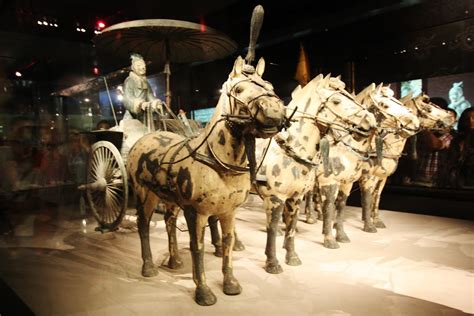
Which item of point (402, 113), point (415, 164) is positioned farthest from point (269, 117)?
Result: point (415, 164)

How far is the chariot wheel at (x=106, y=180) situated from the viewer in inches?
197

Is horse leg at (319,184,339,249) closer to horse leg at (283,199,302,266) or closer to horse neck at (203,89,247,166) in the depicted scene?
horse leg at (283,199,302,266)

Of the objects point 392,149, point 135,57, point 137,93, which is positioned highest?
point 135,57

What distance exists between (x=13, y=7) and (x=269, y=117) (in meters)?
2.97

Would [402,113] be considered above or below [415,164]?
above

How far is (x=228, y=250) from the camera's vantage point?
3.51 metres

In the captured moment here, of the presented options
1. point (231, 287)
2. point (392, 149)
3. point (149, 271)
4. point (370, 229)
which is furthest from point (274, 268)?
point (392, 149)

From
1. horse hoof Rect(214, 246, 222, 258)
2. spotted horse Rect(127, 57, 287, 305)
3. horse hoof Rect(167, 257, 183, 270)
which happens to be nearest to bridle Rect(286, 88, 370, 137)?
spotted horse Rect(127, 57, 287, 305)

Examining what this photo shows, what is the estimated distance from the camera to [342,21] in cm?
712

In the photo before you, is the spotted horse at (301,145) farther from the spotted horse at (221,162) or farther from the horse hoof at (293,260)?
the spotted horse at (221,162)

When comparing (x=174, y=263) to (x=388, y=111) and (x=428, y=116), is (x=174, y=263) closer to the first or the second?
(x=388, y=111)

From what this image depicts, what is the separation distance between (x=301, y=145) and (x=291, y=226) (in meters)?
1.06

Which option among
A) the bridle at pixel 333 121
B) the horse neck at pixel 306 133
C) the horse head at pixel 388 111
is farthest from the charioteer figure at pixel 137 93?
the horse head at pixel 388 111

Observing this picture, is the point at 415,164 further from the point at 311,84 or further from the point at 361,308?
the point at 361,308
